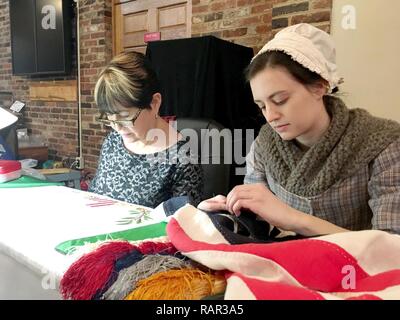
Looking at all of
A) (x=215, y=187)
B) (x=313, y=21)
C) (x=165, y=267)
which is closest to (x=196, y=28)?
(x=313, y=21)

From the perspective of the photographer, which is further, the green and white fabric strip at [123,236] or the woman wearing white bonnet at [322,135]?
the woman wearing white bonnet at [322,135]

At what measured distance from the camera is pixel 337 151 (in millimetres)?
907

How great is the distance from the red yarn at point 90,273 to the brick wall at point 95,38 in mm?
1616

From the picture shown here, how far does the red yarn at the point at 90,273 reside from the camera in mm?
573

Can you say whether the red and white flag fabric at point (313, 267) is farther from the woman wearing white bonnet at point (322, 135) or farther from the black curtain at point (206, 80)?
the black curtain at point (206, 80)

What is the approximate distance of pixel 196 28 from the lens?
2.72 metres

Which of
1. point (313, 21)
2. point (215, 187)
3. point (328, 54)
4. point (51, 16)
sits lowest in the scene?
point (215, 187)

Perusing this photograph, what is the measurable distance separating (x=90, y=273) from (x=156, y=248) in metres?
0.12

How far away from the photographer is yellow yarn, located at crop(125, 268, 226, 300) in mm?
534

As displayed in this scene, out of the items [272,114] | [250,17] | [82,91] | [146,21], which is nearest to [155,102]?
[272,114]

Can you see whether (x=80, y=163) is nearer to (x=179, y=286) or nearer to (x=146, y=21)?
(x=146, y=21)

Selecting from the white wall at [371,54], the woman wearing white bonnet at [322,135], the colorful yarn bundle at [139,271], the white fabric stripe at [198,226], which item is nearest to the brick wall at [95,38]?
the white wall at [371,54]

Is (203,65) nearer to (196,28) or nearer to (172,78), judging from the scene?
(172,78)
